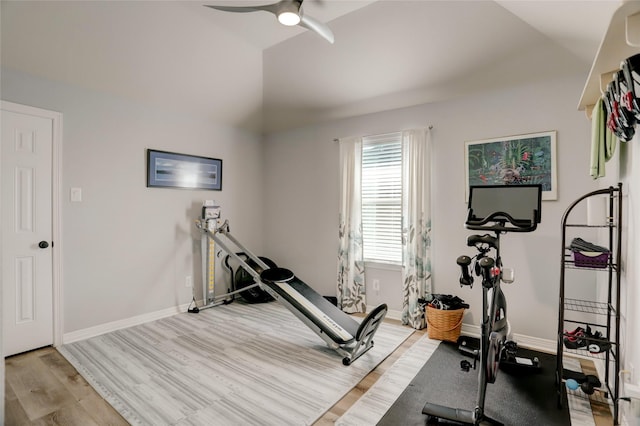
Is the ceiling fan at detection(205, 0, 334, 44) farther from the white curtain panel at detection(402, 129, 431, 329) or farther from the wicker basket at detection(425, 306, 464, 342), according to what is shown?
the wicker basket at detection(425, 306, 464, 342)

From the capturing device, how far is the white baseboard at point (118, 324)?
10.2ft

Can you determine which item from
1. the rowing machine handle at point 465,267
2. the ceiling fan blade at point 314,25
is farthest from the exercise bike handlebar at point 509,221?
the ceiling fan blade at point 314,25

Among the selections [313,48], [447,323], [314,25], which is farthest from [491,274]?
[313,48]

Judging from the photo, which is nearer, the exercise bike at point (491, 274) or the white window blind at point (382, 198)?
the exercise bike at point (491, 274)

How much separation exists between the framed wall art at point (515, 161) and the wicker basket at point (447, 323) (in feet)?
3.87

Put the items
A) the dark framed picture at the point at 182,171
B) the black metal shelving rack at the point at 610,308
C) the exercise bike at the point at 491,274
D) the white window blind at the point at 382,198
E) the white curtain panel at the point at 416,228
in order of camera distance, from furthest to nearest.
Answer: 1. the white window blind at the point at 382,198
2. the dark framed picture at the point at 182,171
3. the white curtain panel at the point at 416,228
4. the black metal shelving rack at the point at 610,308
5. the exercise bike at the point at 491,274

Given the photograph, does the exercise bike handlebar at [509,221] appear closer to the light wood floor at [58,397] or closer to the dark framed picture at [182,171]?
the light wood floor at [58,397]

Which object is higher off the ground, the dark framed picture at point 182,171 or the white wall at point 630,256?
the dark framed picture at point 182,171

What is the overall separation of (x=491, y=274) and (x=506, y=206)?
733 mm

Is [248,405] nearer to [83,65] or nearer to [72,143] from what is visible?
[72,143]

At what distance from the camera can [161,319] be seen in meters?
3.71

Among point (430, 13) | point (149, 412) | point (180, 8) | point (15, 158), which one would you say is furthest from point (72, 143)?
point (430, 13)

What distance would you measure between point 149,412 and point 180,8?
3.22 metres

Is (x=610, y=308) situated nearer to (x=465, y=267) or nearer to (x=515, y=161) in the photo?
(x=465, y=267)
